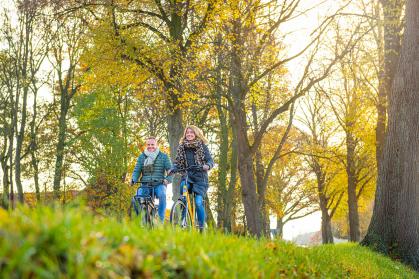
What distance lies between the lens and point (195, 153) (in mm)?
10250

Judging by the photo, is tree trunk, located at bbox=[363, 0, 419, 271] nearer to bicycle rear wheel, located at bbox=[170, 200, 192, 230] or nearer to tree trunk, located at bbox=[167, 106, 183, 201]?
bicycle rear wheel, located at bbox=[170, 200, 192, 230]

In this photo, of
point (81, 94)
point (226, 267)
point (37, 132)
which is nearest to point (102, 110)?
A: point (81, 94)

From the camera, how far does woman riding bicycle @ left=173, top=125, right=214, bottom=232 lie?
10141 mm

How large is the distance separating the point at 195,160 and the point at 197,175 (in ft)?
0.90

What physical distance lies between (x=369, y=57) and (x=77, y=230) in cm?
1590

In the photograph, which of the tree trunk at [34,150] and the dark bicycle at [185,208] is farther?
the tree trunk at [34,150]

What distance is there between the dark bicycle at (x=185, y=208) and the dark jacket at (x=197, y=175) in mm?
99

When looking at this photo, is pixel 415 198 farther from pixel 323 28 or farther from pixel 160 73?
pixel 160 73

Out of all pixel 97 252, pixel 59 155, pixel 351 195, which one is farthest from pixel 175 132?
pixel 97 252

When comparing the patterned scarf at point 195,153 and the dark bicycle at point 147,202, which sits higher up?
the patterned scarf at point 195,153

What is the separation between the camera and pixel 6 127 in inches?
1051

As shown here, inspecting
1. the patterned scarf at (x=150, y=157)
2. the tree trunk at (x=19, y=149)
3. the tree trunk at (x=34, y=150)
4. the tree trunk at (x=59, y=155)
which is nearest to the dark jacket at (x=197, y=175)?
the patterned scarf at (x=150, y=157)

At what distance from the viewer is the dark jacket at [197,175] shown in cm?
1015

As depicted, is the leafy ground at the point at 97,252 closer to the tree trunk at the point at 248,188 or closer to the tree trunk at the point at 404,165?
the tree trunk at the point at 404,165
